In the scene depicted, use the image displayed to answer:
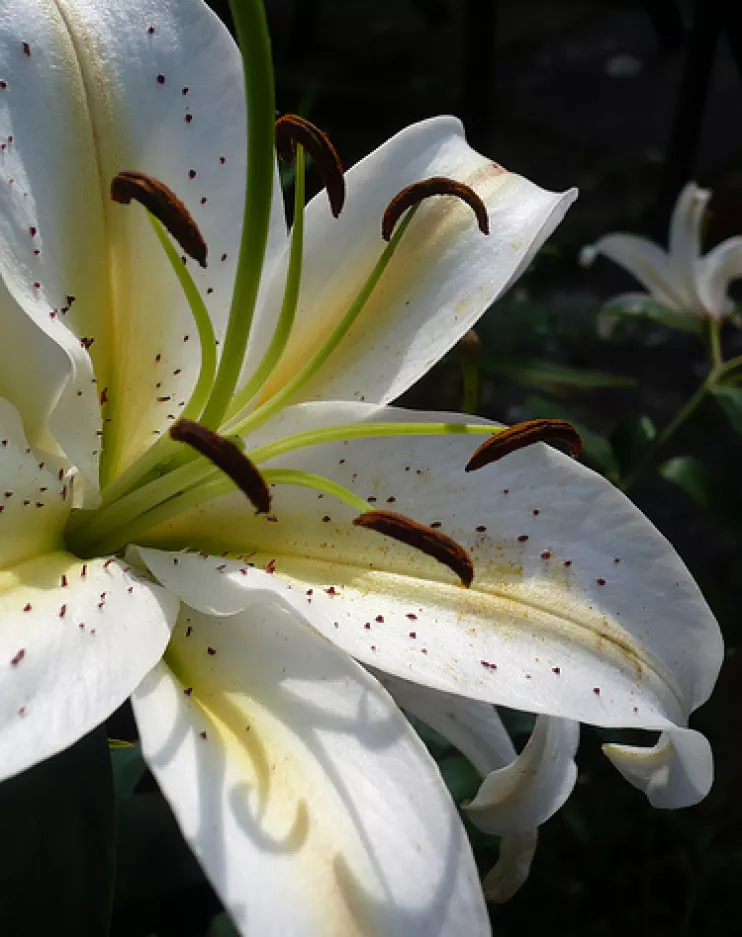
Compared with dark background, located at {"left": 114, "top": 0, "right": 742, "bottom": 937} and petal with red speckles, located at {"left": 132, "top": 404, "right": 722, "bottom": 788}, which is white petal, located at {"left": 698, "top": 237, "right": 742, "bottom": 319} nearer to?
dark background, located at {"left": 114, "top": 0, "right": 742, "bottom": 937}

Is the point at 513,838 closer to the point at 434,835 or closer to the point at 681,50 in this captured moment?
the point at 434,835

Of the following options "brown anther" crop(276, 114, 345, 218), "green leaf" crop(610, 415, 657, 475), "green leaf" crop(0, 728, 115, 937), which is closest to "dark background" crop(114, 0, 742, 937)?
"green leaf" crop(610, 415, 657, 475)

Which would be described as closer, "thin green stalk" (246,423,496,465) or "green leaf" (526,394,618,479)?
"thin green stalk" (246,423,496,465)

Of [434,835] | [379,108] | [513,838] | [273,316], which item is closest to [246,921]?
[434,835]

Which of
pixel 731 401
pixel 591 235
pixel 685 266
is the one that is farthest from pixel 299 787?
pixel 591 235

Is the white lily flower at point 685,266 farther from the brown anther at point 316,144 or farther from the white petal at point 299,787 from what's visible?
the white petal at point 299,787

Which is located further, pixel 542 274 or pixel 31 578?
pixel 542 274
